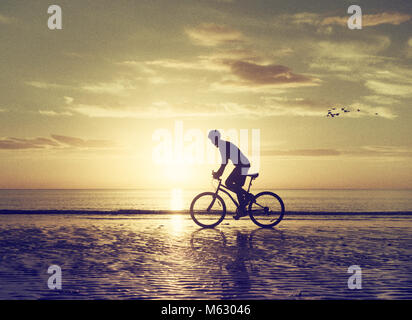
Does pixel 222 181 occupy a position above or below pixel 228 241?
above

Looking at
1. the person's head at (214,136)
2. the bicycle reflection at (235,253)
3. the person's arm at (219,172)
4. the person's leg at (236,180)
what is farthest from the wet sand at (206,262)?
the person's head at (214,136)

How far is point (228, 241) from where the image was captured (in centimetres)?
1277

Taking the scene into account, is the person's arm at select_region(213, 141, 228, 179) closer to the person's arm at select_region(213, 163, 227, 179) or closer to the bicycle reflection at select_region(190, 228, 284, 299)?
the person's arm at select_region(213, 163, 227, 179)

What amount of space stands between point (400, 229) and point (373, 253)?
20.0 ft

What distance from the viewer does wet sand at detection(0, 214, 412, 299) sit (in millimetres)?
6750

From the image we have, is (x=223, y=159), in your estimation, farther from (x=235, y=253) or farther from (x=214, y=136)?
(x=235, y=253)

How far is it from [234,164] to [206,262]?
21.1 ft

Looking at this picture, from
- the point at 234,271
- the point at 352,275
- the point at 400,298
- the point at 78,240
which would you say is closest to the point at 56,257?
the point at 78,240

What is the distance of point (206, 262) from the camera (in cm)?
923

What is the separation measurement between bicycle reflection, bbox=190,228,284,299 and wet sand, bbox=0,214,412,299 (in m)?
0.02

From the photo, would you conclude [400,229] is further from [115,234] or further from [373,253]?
[115,234]

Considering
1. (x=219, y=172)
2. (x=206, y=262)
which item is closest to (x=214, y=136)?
(x=219, y=172)
